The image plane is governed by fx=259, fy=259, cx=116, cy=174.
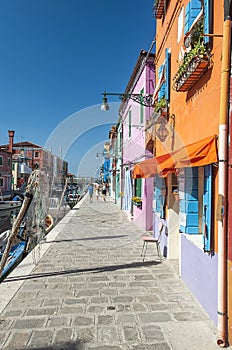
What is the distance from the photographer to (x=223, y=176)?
333 cm

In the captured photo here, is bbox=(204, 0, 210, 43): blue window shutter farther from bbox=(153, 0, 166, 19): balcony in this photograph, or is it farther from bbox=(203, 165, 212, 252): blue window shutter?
bbox=(153, 0, 166, 19): balcony

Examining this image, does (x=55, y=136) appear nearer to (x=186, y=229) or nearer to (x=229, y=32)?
(x=186, y=229)

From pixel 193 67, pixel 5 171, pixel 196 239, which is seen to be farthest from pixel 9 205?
pixel 193 67

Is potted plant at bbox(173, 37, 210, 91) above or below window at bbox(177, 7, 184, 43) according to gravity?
below

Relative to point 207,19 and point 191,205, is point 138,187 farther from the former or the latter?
point 207,19

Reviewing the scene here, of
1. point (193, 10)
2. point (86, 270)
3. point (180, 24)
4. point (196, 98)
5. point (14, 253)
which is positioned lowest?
point (14, 253)

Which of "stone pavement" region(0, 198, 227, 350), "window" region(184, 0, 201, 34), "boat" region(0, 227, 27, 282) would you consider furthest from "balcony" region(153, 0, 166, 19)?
"boat" region(0, 227, 27, 282)

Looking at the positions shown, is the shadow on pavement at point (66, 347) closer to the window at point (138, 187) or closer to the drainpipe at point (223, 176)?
the drainpipe at point (223, 176)

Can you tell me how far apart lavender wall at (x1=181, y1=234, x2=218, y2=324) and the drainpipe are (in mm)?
301

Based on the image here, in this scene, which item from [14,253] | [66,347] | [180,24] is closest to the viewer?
[66,347]

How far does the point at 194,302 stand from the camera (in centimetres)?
436

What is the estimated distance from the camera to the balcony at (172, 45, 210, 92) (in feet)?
12.8

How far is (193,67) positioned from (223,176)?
1923 mm

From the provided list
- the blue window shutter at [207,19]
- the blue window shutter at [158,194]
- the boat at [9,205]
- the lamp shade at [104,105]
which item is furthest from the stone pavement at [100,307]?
the boat at [9,205]
